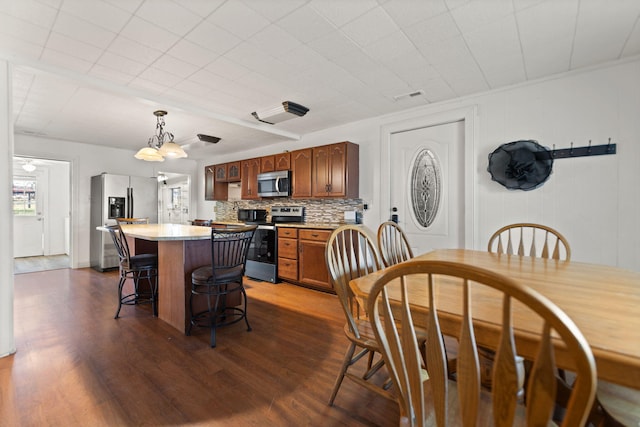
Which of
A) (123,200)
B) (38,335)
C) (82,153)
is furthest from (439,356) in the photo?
(82,153)

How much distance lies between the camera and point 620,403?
0.95m

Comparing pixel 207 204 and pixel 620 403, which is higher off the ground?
pixel 207 204

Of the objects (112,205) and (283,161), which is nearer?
(283,161)

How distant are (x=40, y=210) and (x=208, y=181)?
4.09 m

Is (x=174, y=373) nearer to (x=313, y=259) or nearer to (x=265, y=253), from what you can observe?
(x=313, y=259)

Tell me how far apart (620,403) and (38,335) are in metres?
3.71

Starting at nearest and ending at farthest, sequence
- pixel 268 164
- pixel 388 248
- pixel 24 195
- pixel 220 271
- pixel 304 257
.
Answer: pixel 388 248
pixel 220 271
pixel 304 257
pixel 268 164
pixel 24 195

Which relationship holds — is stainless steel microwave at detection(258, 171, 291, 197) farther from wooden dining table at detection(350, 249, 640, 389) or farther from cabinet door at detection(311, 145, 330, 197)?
wooden dining table at detection(350, 249, 640, 389)

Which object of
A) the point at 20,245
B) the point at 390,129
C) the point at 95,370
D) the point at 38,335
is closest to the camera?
the point at 95,370

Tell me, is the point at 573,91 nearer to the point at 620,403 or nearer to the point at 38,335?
the point at 620,403

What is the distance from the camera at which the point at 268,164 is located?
16.5ft

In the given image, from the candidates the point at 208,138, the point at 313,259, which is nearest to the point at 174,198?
the point at 208,138

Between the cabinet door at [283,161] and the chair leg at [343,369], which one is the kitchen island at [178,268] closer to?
the chair leg at [343,369]

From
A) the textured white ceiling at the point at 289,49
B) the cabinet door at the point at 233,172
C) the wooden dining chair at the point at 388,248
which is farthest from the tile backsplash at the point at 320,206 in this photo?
the wooden dining chair at the point at 388,248
